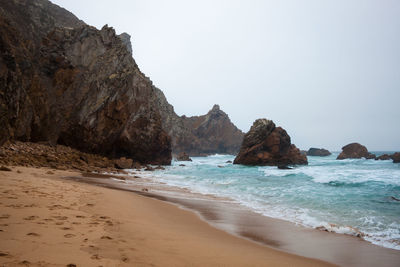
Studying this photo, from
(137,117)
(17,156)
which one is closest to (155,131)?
(137,117)

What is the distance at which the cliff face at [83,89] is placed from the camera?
26.6 metres

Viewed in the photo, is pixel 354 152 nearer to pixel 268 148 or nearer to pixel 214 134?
pixel 268 148

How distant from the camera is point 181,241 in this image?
14.3 ft

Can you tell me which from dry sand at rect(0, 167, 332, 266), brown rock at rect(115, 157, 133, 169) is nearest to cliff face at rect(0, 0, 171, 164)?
brown rock at rect(115, 157, 133, 169)

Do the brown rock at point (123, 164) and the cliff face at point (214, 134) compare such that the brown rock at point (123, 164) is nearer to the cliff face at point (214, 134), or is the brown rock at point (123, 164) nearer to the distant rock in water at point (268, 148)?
the distant rock in water at point (268, 148)

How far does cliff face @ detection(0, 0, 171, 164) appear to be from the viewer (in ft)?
87.4

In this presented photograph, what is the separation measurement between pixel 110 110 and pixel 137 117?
3.87m

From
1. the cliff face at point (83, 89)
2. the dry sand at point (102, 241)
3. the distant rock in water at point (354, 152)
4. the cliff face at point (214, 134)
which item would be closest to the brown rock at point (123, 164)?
the cliff face at point (83, 89)

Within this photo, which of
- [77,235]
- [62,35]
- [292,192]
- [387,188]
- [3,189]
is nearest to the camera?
[77,235]

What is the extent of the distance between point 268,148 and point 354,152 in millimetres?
39668

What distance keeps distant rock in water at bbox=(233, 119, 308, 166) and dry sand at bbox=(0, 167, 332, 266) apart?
3619 centimetres

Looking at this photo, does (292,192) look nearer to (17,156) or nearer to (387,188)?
(387,188)

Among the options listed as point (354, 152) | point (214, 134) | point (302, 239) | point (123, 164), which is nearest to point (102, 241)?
point (302, 239)

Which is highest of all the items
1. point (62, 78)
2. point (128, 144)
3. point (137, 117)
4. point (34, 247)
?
point (62, 78)
